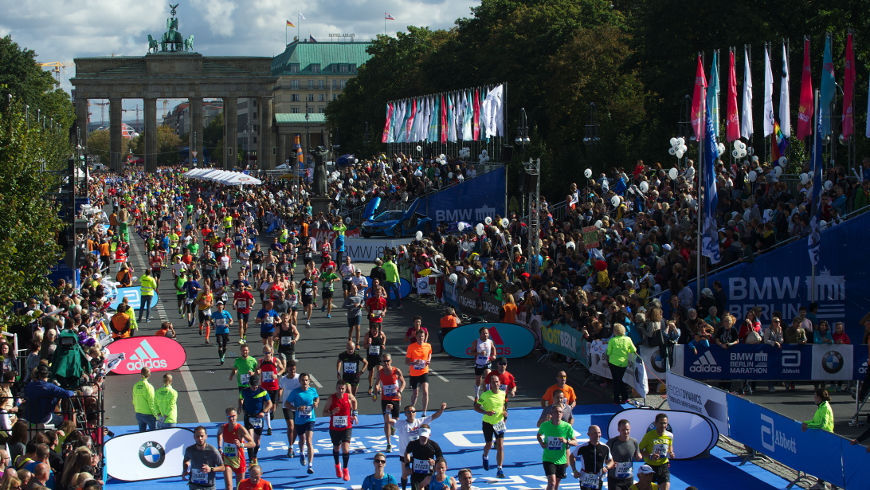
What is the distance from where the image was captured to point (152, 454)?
52.2 feet

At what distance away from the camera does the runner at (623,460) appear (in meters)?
13.4

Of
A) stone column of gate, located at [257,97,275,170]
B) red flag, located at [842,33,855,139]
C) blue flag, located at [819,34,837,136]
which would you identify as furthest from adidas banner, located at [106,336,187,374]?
stone column of gate, located at [257,97,275,170]

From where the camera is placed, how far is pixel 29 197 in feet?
86.2

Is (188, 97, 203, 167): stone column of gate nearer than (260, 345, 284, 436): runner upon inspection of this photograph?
No

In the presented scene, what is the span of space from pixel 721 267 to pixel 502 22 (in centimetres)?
4655

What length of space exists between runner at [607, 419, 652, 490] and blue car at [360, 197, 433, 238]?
32.9 meters

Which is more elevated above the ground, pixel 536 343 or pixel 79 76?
pixel 79 76

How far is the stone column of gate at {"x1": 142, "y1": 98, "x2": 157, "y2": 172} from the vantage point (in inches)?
5384

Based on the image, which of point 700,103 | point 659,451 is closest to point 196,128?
point 700,103

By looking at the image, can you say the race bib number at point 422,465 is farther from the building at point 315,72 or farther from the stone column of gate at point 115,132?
the building at point 315,72

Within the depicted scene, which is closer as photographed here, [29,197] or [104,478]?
[104,478]

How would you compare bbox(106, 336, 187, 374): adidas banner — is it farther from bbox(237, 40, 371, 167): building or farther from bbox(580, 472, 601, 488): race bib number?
bbox(237, 40, 371, 167): building

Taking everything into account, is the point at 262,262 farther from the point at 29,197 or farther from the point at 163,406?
the point at 163,406

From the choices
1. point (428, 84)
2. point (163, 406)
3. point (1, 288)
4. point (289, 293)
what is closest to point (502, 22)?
point (428, 84)
